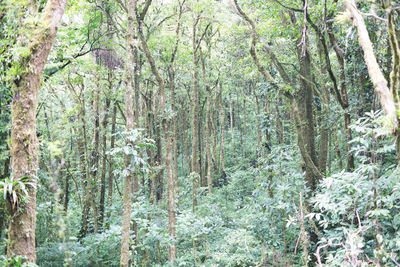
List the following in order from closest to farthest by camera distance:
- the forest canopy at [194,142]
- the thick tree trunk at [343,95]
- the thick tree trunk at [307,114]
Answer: the forest canopy at [194,142], the thick tree trunk at [343,95], the thick tree trunk at [307,114]

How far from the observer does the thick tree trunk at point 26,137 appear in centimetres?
448

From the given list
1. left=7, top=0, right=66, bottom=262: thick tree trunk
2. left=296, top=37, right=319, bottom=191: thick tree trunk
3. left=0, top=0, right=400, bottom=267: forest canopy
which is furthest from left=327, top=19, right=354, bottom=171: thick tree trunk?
left=7, top=0, right=66, bottom=262: thick tree trunk

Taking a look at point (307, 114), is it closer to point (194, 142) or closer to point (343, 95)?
point (343, 95)

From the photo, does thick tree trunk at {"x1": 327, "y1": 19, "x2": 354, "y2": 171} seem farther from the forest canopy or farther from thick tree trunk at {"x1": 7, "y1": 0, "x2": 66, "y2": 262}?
thick tree trunk at {"x1": 7, "y1": 0, "x2": 66, "y2": 262}

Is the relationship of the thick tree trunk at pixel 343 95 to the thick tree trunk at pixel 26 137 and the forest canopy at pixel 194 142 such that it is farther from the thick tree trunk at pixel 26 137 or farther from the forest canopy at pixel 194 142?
the thick tree trunk at pixel 26 137

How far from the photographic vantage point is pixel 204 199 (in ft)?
47.9

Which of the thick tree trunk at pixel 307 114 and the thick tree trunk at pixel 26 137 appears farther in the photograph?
the thick tree trunk at pixel 307 114

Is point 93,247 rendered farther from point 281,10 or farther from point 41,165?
point 281,10

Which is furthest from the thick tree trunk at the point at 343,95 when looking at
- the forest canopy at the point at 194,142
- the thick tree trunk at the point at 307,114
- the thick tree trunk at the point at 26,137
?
the thick tree trunk at the point at 26,137

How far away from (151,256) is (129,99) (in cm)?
541

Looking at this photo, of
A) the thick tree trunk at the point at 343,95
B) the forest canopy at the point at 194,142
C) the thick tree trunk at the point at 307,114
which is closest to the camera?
the forest canopy at the point at 194,142

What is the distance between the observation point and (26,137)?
459cm

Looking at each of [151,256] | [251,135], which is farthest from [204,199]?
[251,135]

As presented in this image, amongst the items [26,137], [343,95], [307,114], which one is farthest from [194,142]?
[26,137]
